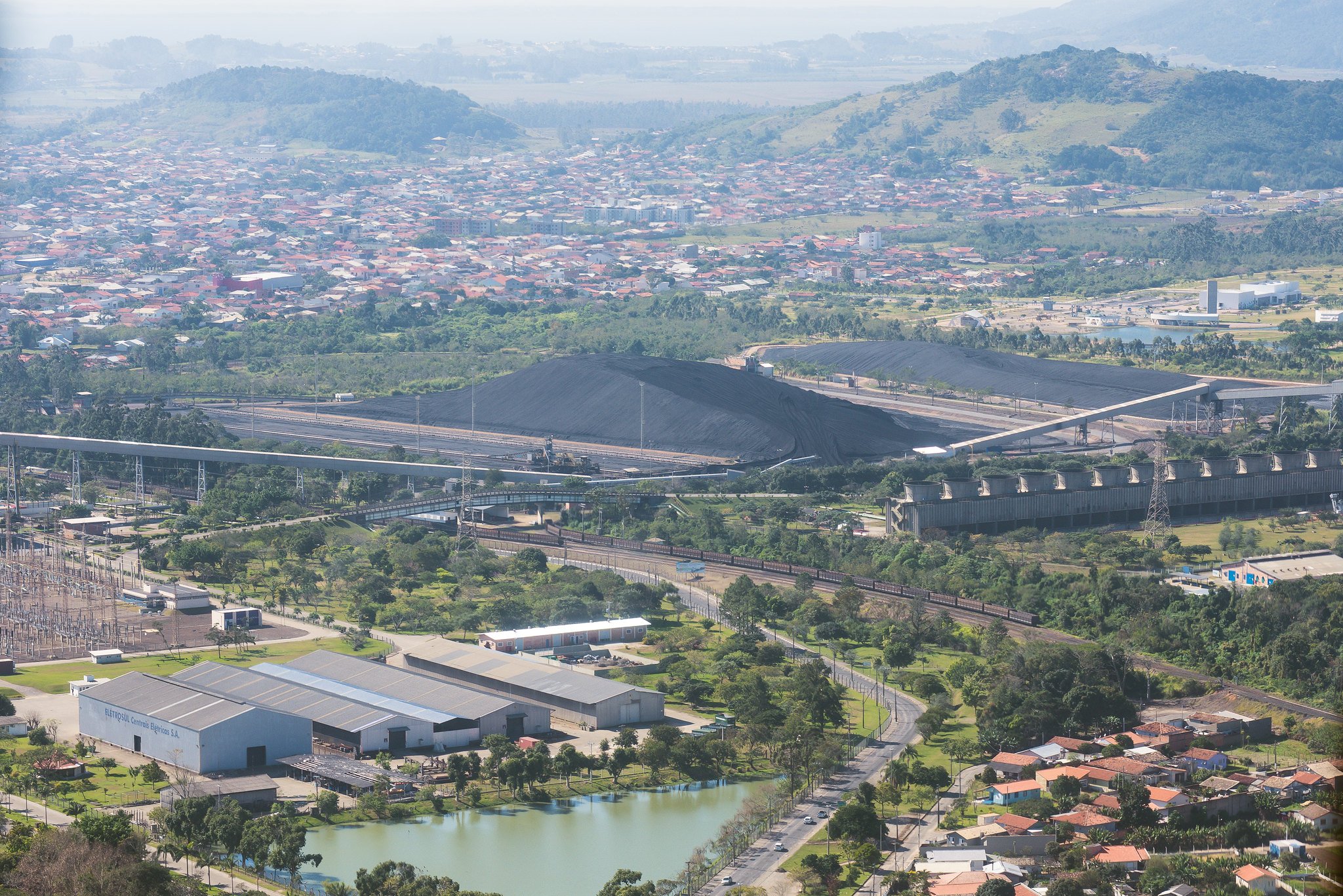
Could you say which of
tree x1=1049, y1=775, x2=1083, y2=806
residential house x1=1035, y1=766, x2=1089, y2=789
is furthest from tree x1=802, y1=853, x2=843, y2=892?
residential house x1=1035, y1=766, x2=1089, y2=789

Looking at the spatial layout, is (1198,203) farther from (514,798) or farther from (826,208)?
(514,798)

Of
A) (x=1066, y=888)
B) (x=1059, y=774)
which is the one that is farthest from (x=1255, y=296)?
(x=1066, y=888)

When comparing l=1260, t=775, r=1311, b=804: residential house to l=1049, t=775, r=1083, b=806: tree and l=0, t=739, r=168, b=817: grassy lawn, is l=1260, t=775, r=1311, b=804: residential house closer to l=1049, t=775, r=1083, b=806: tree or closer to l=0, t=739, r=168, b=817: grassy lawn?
l=1049, t=775, r=1083, b=806: tree

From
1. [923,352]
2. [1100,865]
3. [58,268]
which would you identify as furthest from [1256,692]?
[58,268]

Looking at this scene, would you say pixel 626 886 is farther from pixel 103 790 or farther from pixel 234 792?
pixel 103 790

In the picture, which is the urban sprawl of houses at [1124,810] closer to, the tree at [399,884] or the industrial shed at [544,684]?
the tree at [399,884]
